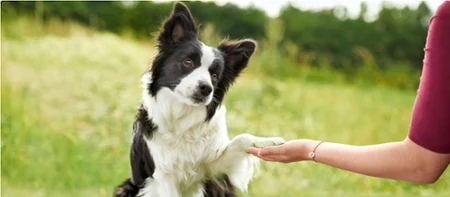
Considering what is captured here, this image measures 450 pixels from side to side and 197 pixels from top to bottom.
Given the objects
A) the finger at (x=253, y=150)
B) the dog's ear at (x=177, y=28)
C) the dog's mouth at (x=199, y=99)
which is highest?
the dog's ear at (x=177, y=28)

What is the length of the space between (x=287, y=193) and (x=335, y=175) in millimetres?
479

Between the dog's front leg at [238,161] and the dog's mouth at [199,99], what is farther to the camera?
the dog's front leg at [238,161]

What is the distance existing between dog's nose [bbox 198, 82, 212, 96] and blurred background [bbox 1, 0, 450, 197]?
1835 millimetres

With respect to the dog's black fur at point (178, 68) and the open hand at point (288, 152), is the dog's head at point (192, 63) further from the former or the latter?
the open hand at point (288, 152)

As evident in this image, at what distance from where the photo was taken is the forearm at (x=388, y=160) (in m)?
1.52

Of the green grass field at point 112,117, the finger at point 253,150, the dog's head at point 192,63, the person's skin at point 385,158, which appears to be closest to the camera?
the person's skin at point 385,158

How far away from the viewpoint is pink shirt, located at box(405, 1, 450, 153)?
138 centimetres

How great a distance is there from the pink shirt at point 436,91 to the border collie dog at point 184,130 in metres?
0.93

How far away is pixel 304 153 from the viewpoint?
1878 millimetres

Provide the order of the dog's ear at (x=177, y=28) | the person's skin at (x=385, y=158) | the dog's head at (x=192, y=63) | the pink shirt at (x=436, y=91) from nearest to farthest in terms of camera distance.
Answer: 1. the pink shirt at (x=436, y=91)
2. the person's skin at (x=385, y=158)
3. the dog's head at (x=192, y=63)
4. the dog's ear at (x=177, y=28)

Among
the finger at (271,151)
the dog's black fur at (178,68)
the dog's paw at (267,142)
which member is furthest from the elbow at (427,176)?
the dog's black fur at (178,68)

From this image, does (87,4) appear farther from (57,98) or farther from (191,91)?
(191,91)

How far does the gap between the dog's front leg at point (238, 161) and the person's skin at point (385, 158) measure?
1.55 feet

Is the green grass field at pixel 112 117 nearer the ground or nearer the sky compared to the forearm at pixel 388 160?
nearer the sky
